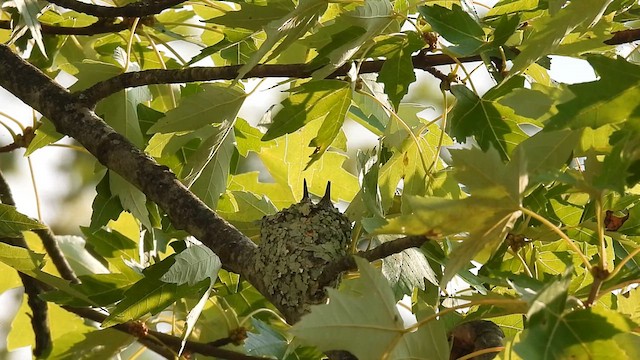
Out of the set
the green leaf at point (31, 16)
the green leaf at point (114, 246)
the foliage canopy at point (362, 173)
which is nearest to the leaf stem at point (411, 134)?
the foliage canopy at point (362, 173)

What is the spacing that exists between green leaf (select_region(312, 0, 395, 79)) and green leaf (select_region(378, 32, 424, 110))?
0.05 metres

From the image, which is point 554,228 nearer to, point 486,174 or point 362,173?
point 486,174

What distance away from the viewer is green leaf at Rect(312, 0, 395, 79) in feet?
4.18

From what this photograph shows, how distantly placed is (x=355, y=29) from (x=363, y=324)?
1.48ft

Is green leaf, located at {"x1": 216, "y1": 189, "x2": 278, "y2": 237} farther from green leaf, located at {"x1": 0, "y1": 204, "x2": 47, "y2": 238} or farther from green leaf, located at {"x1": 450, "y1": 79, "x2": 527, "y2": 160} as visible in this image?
green leaf, located at {"x1": 450, "y1": 79, "x2": 527, "y2": 160}

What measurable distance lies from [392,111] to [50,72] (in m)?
0.79

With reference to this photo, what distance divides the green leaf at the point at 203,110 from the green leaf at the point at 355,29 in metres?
0.23

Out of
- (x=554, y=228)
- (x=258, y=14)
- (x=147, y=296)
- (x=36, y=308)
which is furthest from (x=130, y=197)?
(x=554, y=228)

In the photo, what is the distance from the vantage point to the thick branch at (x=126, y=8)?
1520mm

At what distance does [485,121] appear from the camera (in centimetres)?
134

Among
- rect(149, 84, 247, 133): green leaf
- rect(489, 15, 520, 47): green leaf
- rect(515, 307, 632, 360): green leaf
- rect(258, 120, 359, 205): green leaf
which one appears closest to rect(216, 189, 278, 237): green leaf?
rect(258, 120, 359, 205): green leaf

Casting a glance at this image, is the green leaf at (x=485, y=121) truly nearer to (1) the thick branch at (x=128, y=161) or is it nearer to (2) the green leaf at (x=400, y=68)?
(2) the green leaf at (x=400, y=68)

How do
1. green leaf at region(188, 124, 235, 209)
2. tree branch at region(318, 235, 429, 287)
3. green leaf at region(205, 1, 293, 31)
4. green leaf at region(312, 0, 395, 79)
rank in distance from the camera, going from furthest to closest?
1. green leaf at region(188, 124, 235, 209)
2. green leaf at region(205, 1, 293, 31)
3. green leaf at region(312, 0, 395, 79)
4. tree branch at region(318, 235, 429, 287)

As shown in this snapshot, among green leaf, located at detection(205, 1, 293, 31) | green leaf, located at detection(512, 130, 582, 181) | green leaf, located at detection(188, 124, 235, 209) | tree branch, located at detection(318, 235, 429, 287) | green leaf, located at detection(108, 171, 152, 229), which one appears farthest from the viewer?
green leaf, located at detection(108, 171, 152, 229)
